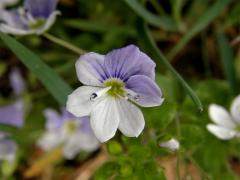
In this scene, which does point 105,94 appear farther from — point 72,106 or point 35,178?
point 35,178

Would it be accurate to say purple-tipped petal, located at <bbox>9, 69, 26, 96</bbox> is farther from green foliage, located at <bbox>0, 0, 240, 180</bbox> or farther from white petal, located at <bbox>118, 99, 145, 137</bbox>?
white petal, located at <bbox>118, 99, 145, 137</bbox>

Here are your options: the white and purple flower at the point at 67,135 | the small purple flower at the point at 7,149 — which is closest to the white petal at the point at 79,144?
the white and purple flower at the point at 67,135

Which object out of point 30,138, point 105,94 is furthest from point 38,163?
point 105,94

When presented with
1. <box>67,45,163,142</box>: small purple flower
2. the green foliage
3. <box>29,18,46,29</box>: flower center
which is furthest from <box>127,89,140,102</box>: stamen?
<box>29,18,46,29</box>: flower center

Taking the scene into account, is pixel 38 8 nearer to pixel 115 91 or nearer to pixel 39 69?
pixel 39 69

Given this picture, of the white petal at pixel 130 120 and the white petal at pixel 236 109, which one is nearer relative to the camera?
the white petal at pixel 130 120

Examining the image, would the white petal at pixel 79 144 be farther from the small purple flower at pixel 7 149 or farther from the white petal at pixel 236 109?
the white petal at pixel 236 109
